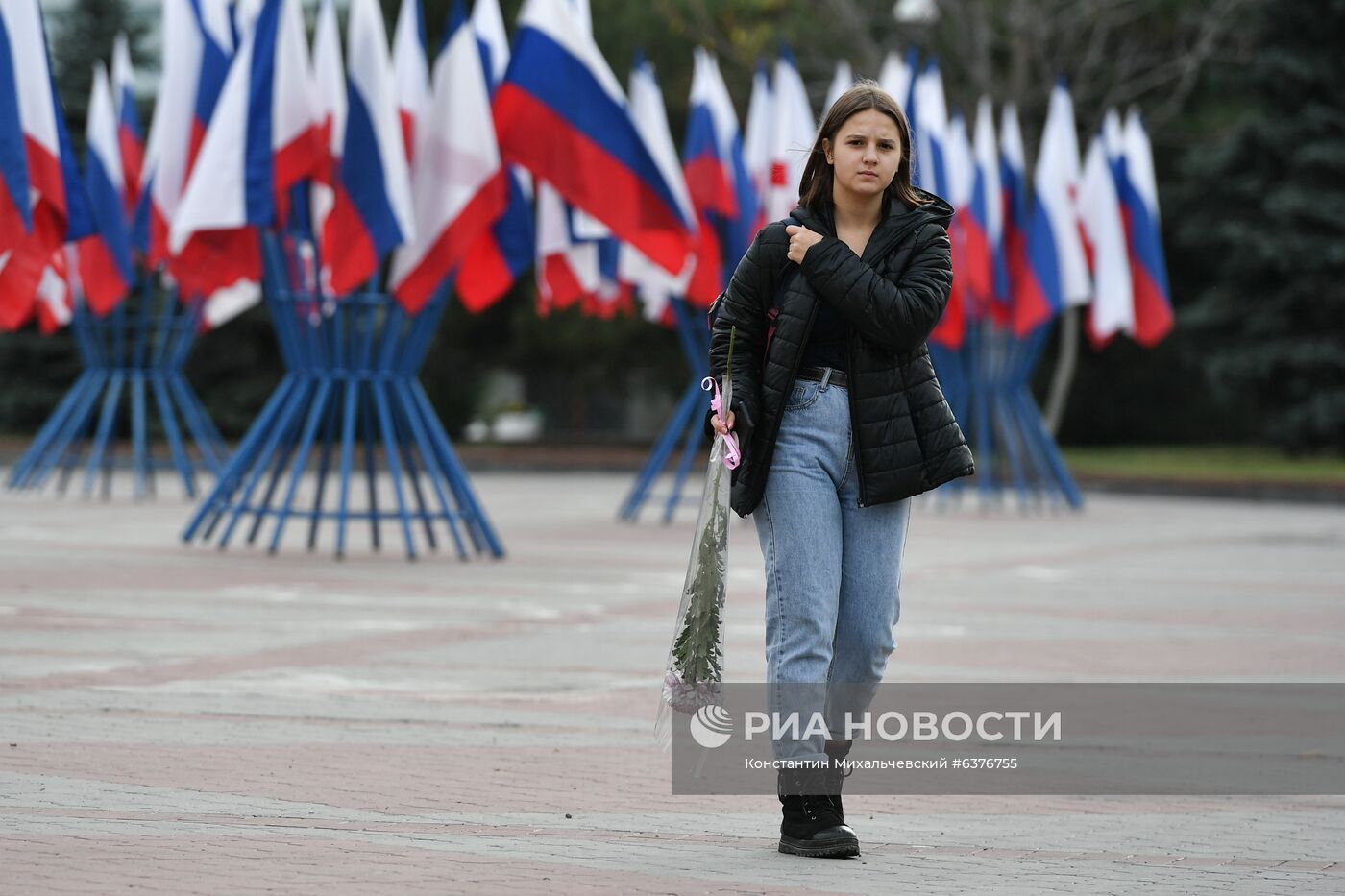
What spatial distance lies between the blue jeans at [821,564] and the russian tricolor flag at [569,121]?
8805 mm

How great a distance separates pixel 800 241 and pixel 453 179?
8.62 m

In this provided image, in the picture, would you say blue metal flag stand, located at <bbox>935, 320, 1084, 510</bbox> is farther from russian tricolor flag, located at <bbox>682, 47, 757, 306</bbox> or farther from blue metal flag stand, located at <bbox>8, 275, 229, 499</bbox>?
blue metal flag stand, located at <bbox>8, 275, 229, 499</bbox>

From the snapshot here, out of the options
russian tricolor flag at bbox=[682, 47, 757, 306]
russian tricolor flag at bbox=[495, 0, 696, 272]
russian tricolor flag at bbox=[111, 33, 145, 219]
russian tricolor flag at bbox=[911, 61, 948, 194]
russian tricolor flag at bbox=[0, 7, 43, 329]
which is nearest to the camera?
russian tricolor flag at bbox=[0, 7, 43, 329]

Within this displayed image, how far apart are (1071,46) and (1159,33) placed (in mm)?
2464

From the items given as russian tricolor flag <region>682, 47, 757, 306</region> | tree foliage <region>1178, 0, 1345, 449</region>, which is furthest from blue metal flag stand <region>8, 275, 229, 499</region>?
tree foliage <region>1178, 0, 1345, 449</region>

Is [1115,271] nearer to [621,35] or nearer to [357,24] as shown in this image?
[357,24]

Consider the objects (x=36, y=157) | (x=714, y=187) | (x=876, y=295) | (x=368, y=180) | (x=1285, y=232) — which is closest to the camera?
(x=876, y=295)

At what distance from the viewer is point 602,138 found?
13500 millimetres

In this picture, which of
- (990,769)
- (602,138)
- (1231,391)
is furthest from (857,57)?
(990,769)

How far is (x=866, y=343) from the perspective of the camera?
4.82 meters

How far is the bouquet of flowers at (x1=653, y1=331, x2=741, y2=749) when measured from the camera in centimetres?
471

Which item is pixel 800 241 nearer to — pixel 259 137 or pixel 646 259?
pixel 259 137

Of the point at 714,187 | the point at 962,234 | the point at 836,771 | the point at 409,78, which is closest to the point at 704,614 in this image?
the point at 836,771

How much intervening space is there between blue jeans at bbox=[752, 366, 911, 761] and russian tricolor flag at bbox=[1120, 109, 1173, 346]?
17909 mm
